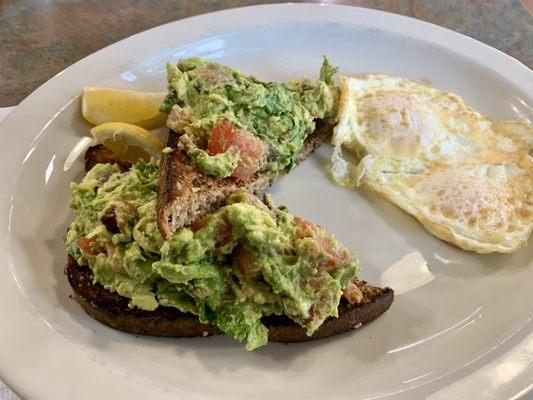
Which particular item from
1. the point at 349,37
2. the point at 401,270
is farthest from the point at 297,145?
the point at 349,37

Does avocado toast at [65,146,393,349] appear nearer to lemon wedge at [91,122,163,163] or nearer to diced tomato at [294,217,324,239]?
diced tomato at [294,217,324,239]

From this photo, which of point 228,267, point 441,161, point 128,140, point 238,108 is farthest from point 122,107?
point 441,161

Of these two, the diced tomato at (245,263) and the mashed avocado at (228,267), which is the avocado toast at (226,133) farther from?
the diced tomato at (245,263)

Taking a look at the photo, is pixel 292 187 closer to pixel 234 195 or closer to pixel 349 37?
pixel 234 195

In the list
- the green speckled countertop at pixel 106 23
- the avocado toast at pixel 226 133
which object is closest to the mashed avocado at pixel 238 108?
the avocado toast at pixel 226 133

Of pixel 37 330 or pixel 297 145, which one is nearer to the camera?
pixel 37 330

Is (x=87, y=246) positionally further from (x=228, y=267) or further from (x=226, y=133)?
(x=226, y=133)
